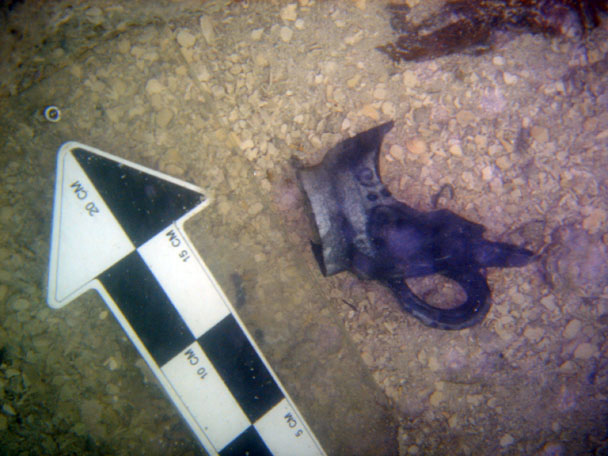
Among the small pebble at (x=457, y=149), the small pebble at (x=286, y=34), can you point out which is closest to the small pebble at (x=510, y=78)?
the small pebble at (x=457, y=149)

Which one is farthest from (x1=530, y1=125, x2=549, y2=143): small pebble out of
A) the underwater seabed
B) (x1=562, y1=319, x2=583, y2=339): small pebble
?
(x1=562, y1=319, x2=583, y2=339): small pebble

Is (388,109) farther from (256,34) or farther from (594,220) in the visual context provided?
(594,220)

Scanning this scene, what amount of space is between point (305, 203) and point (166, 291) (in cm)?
58

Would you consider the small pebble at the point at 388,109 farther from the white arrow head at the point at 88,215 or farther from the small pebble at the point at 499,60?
the white arrow head at the point at 88,215

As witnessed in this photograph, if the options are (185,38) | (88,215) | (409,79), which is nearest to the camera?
(88,215)

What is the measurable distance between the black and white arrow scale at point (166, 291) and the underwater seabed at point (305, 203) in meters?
0.06

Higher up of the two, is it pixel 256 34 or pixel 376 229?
pixel 256 34

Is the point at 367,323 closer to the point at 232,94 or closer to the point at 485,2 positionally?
the point at 232,94

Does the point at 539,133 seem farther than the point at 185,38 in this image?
Yes

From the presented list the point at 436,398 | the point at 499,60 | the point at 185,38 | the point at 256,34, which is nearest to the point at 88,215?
the point at 185,38

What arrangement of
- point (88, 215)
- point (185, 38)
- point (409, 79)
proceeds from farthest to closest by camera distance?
point (409, 79)
point (185, 38)
point (88, 215)

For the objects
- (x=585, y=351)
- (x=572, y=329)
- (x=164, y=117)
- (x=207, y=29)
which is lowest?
(x=585, y=351)

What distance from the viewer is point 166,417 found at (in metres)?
1.26

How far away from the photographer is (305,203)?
1347 mm
